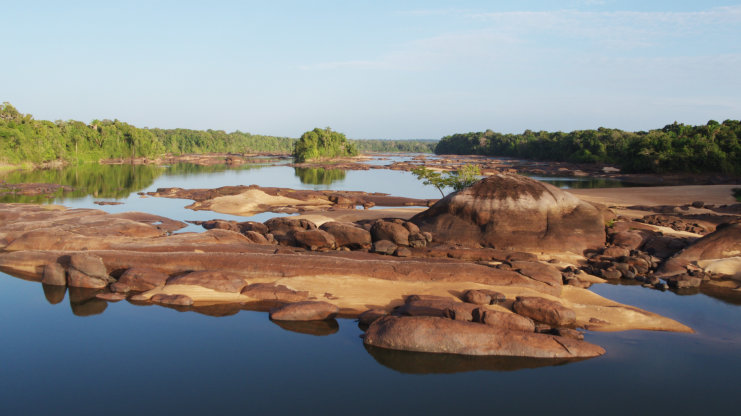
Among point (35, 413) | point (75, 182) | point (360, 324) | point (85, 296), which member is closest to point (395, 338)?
point (360, 324)

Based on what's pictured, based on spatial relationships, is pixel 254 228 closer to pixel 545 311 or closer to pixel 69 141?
pixel 545 311

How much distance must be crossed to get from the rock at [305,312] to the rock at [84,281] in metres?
7.67

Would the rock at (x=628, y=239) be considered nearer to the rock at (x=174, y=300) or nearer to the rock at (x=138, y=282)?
the rock at (x=174, y=300)

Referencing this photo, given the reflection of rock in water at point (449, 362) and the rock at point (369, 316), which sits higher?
the rock at point (369, 316)

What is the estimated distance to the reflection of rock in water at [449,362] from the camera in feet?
42.3

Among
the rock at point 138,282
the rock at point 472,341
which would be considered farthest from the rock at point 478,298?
the rock at point 138,282

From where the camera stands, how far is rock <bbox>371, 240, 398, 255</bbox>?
23.0m

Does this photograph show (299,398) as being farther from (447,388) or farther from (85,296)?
(85,296)

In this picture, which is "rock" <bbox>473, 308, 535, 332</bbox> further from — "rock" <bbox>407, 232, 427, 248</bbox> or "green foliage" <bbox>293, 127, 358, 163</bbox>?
"green foliage" <bbox>293, 127, 358, 163</bbox>

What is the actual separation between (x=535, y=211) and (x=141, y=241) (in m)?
19.2

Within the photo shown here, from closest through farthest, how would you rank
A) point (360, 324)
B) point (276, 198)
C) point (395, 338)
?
point (395, 338) < point (360, 324) < point (276, 198)

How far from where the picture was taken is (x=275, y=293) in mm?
17453

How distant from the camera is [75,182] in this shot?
205 ft

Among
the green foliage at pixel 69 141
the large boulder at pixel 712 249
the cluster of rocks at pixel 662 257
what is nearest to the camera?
the cluster of rocks at pixel 662 257
